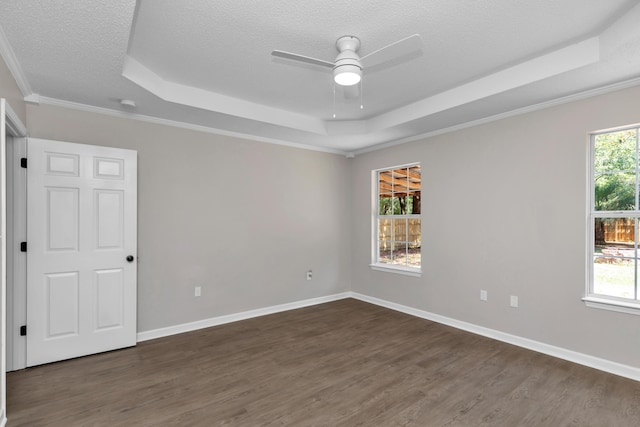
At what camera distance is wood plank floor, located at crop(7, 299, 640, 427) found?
2.25 m

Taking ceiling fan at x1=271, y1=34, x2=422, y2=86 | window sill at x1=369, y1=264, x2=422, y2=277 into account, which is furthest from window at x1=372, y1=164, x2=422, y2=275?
ceiling fan at x1=271, y1=34, x2=422, y2=86

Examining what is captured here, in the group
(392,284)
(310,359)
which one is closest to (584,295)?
(392,284)

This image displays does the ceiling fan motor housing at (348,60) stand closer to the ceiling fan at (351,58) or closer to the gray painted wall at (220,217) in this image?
the ceiling fan at (351,58)

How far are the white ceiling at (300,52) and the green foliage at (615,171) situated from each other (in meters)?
Answer: 0.53

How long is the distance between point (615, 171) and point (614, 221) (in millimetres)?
457

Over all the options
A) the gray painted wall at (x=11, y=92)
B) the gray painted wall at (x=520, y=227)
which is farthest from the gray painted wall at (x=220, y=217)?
the gray painted wall at (x=520, y=227)

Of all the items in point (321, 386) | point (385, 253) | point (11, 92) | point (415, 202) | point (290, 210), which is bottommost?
point (321, 386)

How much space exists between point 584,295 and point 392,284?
2.33 meters

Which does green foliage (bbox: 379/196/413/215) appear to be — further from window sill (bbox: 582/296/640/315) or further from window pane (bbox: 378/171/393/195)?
window sill (bbox: 582/296/640/315)

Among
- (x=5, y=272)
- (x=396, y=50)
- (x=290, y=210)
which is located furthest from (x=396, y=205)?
(x=5, y=272)

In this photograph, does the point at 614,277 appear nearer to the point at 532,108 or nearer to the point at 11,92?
the point at 532,108

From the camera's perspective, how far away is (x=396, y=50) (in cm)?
211

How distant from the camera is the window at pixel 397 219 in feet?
15.6

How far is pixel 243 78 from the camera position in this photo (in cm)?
316
